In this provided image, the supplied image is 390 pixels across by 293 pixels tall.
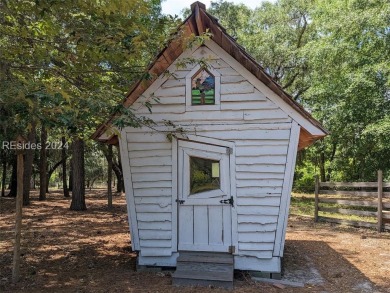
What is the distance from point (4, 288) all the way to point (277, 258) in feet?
14.3

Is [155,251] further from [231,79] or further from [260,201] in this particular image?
[231,79]

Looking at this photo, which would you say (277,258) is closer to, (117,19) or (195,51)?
(195,51)

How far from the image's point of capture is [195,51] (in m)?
6.40

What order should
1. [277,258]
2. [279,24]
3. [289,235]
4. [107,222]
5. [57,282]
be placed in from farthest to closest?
1. [279,24]
2. [107,222]
3. [289,235]
4. [277,258]
5. [57,282]

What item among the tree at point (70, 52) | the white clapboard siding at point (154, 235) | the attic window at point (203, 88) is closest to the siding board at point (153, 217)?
the white clapboard siding at point (154, 235)

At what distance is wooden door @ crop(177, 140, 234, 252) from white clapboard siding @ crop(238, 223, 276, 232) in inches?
8.2

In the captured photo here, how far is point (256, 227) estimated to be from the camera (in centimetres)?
620

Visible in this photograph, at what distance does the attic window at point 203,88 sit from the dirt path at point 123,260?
3.12 metres

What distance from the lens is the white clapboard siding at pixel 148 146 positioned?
21.2 ft

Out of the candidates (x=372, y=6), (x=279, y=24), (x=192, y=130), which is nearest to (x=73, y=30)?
(x=192, y=130)

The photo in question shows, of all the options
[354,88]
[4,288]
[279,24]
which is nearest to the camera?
[4,288]

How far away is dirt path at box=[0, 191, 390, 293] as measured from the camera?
5742mm

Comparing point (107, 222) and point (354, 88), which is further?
point (354, 88)

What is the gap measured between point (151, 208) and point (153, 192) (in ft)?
0.97
